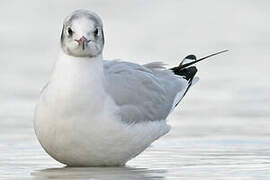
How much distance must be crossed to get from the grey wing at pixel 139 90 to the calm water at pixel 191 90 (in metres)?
0.35

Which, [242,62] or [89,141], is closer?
[89,141]

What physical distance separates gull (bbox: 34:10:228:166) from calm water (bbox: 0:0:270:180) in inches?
5.7

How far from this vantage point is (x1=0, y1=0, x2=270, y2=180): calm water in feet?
23.2

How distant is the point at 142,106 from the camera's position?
7598 millimetres

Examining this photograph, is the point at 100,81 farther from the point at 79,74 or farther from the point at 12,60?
the point at 12,60

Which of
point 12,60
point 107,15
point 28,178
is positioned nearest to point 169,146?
point 28,178

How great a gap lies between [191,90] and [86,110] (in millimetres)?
4235

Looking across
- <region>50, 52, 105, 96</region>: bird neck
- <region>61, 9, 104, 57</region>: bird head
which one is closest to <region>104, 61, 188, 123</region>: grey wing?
<region>50, 52, 105, 96</region>: bird neck

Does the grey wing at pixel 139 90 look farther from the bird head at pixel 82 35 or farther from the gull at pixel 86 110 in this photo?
the bird head at pixel 82 35

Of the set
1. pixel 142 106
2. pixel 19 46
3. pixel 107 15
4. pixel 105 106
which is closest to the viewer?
pixel 105 106

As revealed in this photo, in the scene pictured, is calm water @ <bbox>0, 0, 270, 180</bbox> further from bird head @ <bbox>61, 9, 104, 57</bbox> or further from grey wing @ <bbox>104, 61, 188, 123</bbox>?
bird head @ <bbox>61, 9, 104, 57</bbox>

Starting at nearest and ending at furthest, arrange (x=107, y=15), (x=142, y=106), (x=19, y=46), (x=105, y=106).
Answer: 1. (x=105, y=106)
2. (x=142, y=106)
3. (x=19, y=46)
4. (x=107, y=15)

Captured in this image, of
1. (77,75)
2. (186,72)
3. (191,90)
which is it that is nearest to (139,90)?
(77,75)

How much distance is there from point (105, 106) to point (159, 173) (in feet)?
2.07
